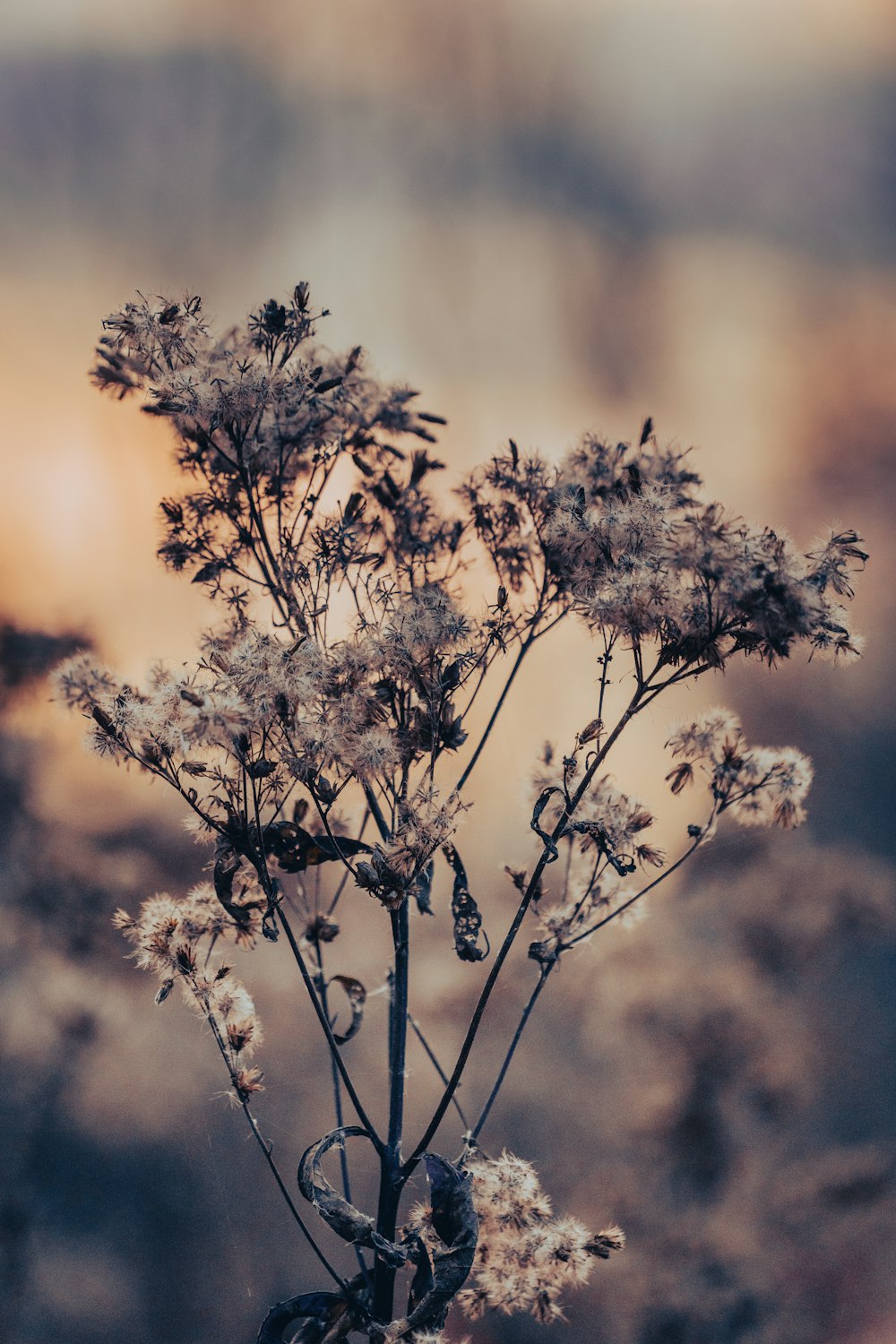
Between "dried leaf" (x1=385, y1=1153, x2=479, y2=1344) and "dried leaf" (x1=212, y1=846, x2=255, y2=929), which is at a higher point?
"dried leaf" (x1=212, y1=846, x2=255, y2=929)

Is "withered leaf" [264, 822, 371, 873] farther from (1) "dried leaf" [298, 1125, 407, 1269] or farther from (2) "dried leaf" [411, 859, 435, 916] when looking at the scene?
(1) "dried leaf" [298, 1125, 407, 1269]

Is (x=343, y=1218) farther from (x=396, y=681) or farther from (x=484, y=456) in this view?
(x=484, y=456)

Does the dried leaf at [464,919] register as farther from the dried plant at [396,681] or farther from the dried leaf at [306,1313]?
the dried leaf at [306,1313]

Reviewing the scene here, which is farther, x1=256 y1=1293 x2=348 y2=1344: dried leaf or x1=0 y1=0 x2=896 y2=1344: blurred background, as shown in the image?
x1=0 y1=0 x2=896 y2=1344: blurred background

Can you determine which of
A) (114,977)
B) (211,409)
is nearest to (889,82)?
(211,409)

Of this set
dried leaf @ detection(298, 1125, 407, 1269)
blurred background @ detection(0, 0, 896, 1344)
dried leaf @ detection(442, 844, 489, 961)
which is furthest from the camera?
blurred background @ detection(0, 0, 896, 1344)

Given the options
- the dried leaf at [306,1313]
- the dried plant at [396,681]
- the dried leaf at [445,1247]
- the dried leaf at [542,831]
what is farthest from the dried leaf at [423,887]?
the dried leaf at [306,1313]

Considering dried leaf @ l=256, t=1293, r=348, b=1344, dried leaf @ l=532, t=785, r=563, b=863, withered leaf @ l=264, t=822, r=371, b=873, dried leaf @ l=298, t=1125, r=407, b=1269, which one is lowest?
dried leaf @ l=256, t=1293, r=348, b=1344

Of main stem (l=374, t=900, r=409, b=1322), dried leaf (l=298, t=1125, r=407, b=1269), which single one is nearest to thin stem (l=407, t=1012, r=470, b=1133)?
main stem (l=374, t=900, r=409, b=1322)
